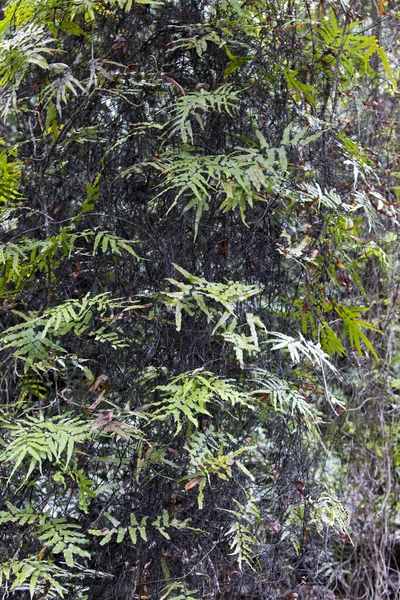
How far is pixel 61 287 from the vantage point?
68.5 inches

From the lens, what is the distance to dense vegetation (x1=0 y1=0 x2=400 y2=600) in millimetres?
1515

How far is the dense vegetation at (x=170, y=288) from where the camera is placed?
59.6 inches

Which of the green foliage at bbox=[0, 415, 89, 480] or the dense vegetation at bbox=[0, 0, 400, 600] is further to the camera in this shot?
the dense vegetation at bbox=[0, 0, 400, 600]

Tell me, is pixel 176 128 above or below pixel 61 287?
above

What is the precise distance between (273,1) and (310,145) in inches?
16.2

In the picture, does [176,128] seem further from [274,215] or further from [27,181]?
[27,181]

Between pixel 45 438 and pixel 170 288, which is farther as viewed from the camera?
pixel 170 288

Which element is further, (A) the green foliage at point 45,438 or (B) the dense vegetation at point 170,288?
(B) the dense vegetation at point 170,288

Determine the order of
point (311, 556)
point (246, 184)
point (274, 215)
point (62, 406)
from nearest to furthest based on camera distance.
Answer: point (246, 184)
point (62, 406)
point (274, 215)
point (311, 556)

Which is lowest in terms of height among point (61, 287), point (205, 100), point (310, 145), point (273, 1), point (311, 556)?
point (311, 556)

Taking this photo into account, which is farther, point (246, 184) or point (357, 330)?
point (357, 330)

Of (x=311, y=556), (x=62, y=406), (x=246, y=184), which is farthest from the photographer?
(x=311, y=556)

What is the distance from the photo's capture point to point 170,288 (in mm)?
1614

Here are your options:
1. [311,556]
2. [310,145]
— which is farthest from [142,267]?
[311,556]
